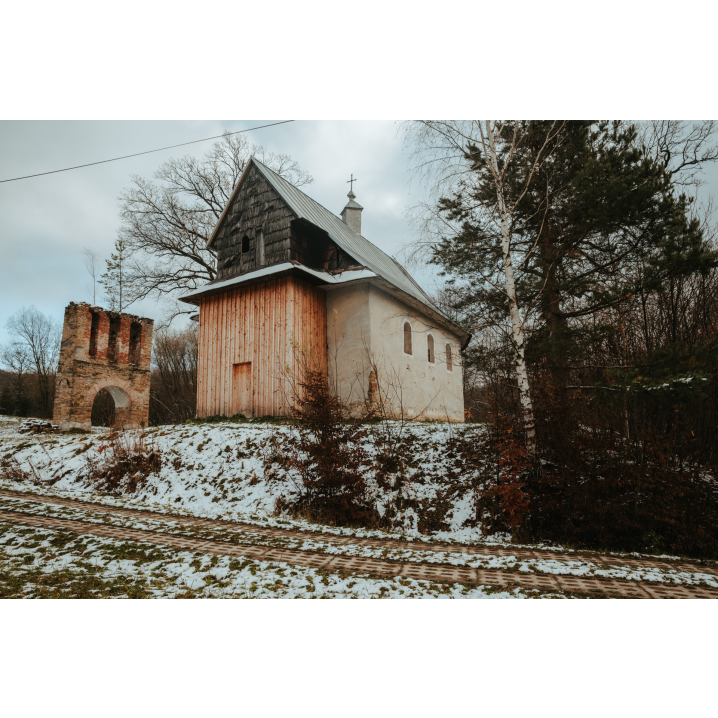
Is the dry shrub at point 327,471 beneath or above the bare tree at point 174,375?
beneath

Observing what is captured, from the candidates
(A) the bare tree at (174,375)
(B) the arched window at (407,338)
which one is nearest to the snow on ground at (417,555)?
(B) the arched window at (407,338)

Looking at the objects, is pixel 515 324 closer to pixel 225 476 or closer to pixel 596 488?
pixel 596 488

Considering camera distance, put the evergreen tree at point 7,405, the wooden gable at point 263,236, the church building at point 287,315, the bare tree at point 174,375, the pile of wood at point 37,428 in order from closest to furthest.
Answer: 1. the church building at point 287,315
2. the wooden gable at point 263,236
3. the pile of wood at point 37,428
4. the evergreen tree at point 7,405
5. the bare tree at point 174,375

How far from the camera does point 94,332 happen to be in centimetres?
1966

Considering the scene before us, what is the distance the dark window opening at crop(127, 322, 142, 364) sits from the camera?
68.6ft

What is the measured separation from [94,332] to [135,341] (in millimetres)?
1790

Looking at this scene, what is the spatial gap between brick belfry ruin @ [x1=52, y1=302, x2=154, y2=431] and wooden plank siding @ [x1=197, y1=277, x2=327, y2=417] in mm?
6096

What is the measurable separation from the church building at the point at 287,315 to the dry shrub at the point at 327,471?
4289 millimetres

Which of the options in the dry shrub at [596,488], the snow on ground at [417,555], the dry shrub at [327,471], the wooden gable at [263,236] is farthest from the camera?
the wooden gable at [263,236]

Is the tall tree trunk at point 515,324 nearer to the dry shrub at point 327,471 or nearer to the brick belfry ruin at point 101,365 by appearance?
the dry shrub at point 327,471

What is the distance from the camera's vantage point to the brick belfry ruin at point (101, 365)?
18.6 meters

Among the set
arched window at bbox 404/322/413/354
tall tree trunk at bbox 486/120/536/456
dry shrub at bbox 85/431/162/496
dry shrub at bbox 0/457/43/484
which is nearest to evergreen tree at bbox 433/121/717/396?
tall tree trunk at bbox 486/120/536/456

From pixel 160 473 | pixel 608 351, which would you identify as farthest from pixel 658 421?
pixel 160 473

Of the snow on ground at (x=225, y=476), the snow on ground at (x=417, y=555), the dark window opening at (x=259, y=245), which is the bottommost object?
the snow on ground at (x=417, y=555)
